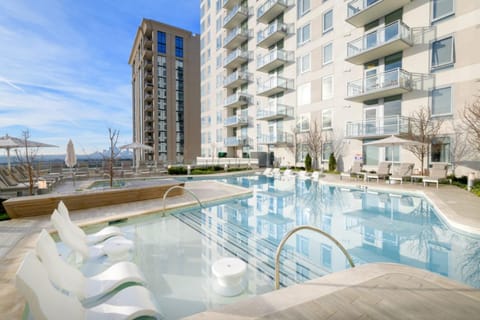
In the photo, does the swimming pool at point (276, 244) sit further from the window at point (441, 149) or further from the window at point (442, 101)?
the window at point (442, 101)

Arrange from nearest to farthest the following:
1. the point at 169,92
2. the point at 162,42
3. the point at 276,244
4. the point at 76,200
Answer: the point at 276,244, the point at 76,200, the point at 162,42, the point at 169,92

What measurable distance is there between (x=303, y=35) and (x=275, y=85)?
497 centimetres


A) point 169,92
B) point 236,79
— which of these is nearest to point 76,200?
point 236,79

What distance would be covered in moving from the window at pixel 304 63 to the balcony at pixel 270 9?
18.9 feet

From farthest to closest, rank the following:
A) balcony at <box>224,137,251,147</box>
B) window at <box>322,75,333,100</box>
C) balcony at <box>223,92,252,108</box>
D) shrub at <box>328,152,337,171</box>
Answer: balcony at <box>224,137,251,147</box>, balcony at <box>223,92,252,108</box>, window at <box>322,75,333,100</box>, shrub at <box>328,152,337,171</box>

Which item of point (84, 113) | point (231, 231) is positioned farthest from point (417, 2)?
point (84, 113)

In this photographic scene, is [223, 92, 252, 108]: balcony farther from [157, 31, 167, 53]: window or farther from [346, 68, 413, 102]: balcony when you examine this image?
[157, 31, 167, 53]: window

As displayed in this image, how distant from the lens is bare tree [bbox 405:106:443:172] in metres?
13.3

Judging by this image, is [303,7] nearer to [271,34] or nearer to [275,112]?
[271,34]

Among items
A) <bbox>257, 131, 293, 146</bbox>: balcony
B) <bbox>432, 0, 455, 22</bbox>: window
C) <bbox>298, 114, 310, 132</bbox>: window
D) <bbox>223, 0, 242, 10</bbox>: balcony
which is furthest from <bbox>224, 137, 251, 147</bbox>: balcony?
<bbox>432, 0, 455, 22</bbox>: window

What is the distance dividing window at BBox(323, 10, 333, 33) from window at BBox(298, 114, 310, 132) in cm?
713

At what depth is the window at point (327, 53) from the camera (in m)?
19.5

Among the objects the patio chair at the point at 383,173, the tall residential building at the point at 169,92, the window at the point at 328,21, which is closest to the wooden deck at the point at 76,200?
the patio chair at the point at 383,173

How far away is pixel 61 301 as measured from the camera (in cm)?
204
